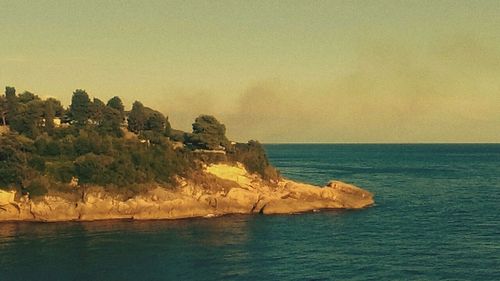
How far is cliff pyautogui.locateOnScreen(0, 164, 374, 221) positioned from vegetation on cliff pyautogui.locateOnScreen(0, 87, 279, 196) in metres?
2.39

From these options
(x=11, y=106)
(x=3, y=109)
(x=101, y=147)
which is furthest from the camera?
(x=3, y=109)

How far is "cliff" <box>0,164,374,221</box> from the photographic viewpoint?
92.0m

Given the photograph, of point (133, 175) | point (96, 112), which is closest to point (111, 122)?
point (96, 112)

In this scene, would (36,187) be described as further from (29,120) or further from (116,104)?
(116,104)

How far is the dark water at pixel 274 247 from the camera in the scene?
59.0 meters

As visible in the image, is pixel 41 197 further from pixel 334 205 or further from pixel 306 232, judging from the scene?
pixel 334 205

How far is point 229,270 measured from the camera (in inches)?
2360

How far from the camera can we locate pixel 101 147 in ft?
341

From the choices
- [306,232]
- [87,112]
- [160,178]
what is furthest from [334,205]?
[87,112]

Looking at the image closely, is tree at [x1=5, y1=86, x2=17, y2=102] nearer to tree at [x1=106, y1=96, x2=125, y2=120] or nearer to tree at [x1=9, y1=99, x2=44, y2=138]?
tree at [x1=9, y1=99, x2=44, y2=138]

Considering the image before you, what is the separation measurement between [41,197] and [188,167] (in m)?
28.7

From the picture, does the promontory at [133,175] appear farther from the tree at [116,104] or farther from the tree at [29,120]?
the tree at [116,104]

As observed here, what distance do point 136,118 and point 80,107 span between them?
14.0 m

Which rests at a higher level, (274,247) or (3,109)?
(3,109)
